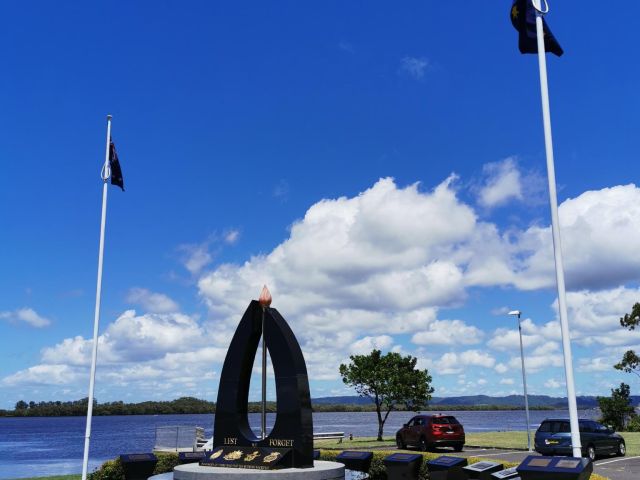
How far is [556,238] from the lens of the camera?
12.0 m

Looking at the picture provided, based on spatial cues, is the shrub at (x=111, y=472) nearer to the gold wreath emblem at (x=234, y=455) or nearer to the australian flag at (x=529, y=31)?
the gold wreath emblem at (x=234, y=455)

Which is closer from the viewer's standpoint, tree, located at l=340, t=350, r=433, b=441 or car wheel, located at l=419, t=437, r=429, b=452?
car wheel, located at l=419, t=437, r=429, b=452

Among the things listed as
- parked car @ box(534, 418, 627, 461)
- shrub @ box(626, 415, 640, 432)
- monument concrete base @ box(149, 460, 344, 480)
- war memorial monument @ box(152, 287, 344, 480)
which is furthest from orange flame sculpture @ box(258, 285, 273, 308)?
shrub @ box(626, 415, 640, 432)

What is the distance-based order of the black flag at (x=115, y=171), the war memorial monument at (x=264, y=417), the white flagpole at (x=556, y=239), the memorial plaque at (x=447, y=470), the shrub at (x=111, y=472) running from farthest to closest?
the black flag at (x=115, y=171), the shrub at (x=111, y=472), the memorial plaque at (x=447, y=470), the war memorial monument at (x=264, y=417), the white flagpole at (x=556, y=239)

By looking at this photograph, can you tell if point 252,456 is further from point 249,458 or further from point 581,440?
point 581,440

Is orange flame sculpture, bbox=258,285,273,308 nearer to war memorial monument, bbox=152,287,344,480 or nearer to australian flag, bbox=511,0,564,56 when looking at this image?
war memorial monument, bbox=152,287,344,480

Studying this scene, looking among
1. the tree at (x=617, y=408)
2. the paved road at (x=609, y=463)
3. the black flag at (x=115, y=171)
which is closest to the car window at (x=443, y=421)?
the paved road at (x=609, y=463)

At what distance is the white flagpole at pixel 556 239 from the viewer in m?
11.2

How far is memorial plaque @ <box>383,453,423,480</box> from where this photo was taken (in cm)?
1463

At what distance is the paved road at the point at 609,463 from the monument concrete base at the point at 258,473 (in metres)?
9.05

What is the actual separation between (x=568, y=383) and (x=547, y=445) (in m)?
12.2

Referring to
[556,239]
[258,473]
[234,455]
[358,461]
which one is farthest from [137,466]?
[556,239]

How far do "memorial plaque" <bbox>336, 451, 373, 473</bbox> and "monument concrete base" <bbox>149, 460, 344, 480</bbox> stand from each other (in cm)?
208

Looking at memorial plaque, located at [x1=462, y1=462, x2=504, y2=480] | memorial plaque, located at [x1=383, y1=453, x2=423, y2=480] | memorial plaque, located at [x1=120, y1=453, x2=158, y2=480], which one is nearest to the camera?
memorial plaque, located at [x1=462, y1=462, x2=504, y2=480]
